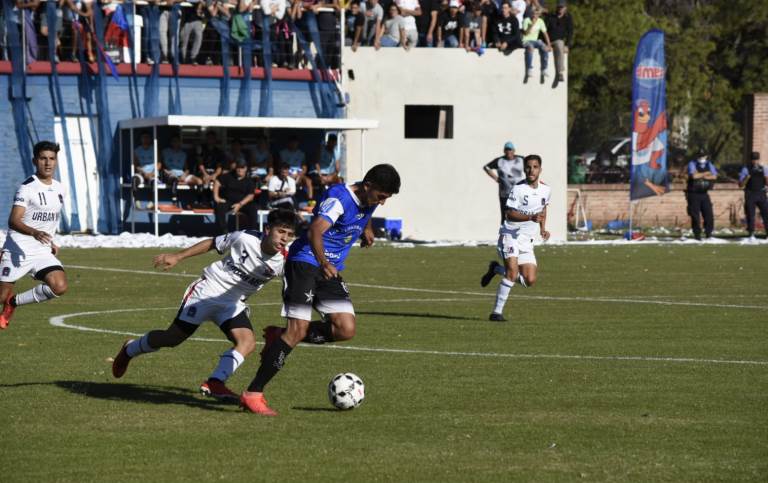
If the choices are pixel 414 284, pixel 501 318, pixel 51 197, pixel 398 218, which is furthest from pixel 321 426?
pixel 398 218

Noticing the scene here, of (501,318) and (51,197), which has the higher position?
(51,197)

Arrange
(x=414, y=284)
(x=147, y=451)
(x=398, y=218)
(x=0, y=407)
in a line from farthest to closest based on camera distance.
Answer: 1. (x=398, y=218)
2. (x=414, y=284)
3. (x=0, y=407)
4. (x=147, y=451)

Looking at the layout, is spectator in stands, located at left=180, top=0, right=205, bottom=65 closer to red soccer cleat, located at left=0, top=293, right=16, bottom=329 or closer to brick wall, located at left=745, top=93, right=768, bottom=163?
brick wall, located at left=745, top=93, right=768, bottom=163

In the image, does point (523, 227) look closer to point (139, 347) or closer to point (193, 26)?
point (139, 347)

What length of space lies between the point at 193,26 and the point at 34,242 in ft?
67.6

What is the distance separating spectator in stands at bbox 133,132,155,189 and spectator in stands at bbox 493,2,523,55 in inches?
370

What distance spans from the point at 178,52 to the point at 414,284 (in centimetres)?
1493

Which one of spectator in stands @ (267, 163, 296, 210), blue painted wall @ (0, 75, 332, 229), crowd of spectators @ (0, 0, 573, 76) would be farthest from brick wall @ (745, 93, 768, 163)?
spectator in stands @ (267, 163, 296, 210)

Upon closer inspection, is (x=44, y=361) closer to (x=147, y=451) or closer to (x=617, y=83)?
(x=147, y=451)

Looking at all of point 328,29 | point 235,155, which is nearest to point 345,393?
point 235,155

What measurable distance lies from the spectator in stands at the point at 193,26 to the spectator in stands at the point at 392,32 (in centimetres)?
471

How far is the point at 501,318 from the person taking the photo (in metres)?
16.6

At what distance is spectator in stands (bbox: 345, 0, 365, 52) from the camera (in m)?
35.9

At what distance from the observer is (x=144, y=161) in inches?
1345
